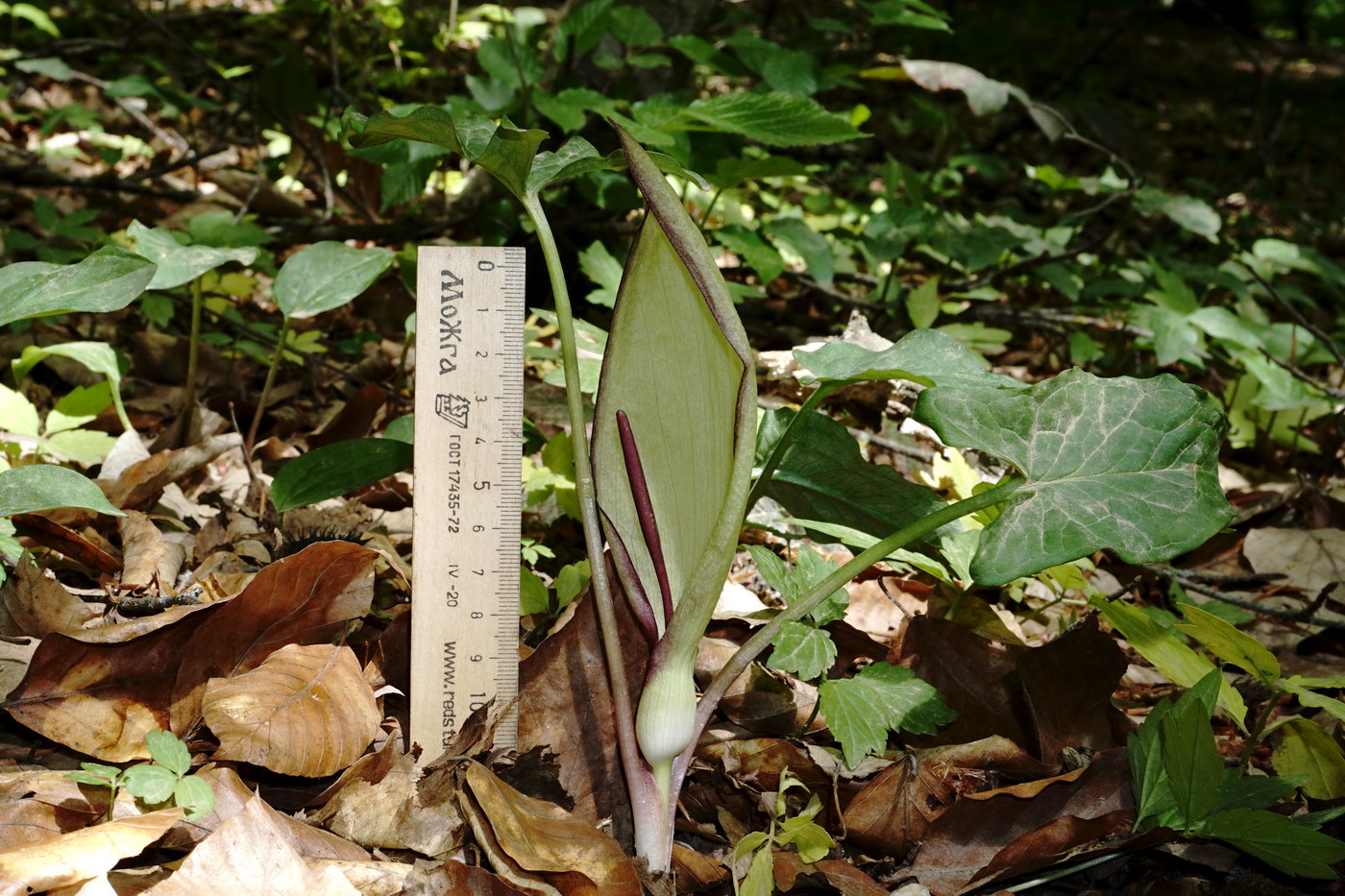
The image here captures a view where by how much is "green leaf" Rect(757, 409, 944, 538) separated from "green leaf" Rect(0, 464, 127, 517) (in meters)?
0.83

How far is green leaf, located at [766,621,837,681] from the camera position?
1.11m

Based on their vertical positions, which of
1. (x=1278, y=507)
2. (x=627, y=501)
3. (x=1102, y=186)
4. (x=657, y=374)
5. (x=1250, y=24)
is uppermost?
(x=657, y=374)

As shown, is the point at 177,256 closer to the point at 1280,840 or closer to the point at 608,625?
the point at 608,625

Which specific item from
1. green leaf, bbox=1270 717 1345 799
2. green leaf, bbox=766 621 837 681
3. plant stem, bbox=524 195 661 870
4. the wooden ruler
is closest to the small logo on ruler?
the wooden ruler

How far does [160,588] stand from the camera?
137cm

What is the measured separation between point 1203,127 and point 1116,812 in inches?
296

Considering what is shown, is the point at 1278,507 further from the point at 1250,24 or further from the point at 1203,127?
the point at 1250,24

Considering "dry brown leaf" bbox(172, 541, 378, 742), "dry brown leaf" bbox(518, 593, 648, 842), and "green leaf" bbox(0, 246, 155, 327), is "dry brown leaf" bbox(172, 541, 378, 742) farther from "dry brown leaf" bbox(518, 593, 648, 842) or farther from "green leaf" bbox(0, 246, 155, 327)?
"green leaf" bbox(0, 246, 155, 327)

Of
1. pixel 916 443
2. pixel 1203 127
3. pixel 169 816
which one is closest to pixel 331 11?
pixel 916 443

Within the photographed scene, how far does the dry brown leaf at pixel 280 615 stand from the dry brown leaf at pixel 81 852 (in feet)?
0.72

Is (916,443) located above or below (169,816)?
below

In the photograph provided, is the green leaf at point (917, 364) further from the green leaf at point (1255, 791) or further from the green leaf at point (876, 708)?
the green leaf at point (1255, 791)

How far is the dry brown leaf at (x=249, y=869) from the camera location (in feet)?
2.90

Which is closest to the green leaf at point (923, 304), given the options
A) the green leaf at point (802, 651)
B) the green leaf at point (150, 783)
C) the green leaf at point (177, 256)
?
the green leaf at point (802, 651)
